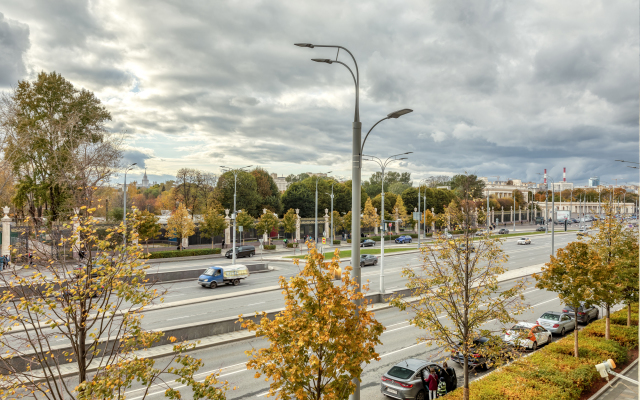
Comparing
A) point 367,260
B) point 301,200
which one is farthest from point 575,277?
point 301,200

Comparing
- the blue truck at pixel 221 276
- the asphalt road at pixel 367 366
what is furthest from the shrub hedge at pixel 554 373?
the blue truck at pixel 221 276

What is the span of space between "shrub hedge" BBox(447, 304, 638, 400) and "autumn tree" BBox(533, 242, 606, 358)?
874 mm

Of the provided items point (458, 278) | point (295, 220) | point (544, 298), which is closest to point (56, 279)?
point (458, 278)

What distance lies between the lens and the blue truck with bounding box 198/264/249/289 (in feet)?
95.8

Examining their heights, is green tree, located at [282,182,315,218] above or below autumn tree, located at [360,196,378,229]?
above

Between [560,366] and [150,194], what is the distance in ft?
473

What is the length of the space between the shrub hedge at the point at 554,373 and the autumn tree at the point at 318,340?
606 centimetres

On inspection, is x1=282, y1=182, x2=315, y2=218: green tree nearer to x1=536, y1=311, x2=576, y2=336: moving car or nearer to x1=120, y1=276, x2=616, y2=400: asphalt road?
x1=120, y1=276, x2=616, y2=400: asphalt road

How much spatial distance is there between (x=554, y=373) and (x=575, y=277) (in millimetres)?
4500

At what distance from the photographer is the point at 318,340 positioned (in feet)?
21.5

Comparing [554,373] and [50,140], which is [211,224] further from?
[554,373]

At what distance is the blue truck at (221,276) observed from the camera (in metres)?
29.2

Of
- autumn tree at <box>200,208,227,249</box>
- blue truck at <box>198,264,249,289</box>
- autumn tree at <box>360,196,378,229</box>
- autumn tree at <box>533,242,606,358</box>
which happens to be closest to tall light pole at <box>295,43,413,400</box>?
autumn tree at <box>533,242,606,358</box>

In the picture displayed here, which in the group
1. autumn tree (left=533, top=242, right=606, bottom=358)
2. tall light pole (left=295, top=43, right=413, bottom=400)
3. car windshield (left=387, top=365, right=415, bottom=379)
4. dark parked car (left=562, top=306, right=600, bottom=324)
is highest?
tall light pole (left=295, top=43, right=413, bottom=400)
